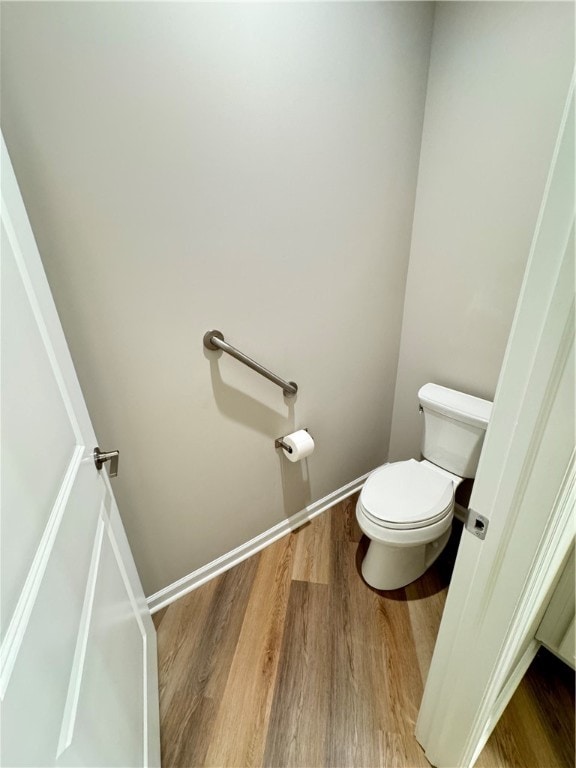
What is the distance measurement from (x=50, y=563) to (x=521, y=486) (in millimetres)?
763

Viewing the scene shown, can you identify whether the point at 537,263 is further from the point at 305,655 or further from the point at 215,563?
the point at 215,563

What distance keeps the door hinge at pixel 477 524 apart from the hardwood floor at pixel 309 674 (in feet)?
2.86

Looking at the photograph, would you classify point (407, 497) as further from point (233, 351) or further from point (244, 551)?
point (233, 351)

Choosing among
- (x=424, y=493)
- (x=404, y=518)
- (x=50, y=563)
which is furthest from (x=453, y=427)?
(x=50, y=563)

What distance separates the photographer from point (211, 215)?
1052 millimetres

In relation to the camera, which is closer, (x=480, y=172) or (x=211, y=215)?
(x=211, y=215)

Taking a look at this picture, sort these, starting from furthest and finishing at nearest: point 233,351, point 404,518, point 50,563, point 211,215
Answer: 1. point 404,518
2. point 233,351
3. point 211,215
4. point 50,563

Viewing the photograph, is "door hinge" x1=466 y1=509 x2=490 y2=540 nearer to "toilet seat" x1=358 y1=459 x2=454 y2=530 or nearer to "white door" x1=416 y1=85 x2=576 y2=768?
"white door" x1=416 y1=85 x2=576 y2=768

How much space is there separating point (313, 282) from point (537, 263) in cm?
94

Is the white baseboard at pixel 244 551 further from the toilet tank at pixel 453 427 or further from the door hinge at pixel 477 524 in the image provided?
the door hinge at pixel 477 524

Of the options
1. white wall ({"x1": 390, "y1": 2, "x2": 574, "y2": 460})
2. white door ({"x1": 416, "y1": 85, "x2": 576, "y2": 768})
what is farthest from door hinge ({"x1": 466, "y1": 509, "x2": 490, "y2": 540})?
white wall ({"x1": 390, "y1": 2, "x2": 574, "y2": 460})

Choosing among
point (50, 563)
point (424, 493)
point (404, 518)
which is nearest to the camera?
point (50, 563)

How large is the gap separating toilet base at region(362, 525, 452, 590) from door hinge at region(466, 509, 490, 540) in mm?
768

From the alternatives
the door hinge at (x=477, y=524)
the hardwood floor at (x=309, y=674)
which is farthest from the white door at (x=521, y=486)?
the hardwood floor at (x=309, y=674)
